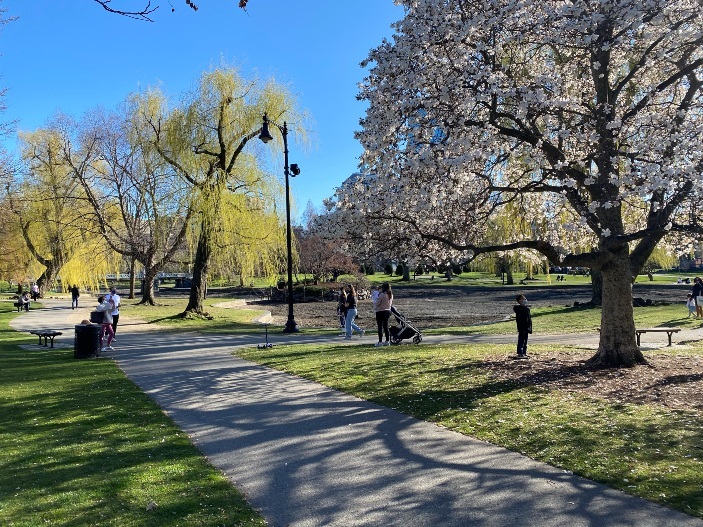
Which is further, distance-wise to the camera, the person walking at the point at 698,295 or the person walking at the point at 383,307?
the person walking at the point at 698,295

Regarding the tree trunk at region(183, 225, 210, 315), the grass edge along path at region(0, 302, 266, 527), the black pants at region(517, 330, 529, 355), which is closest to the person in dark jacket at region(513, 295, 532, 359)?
the black pants at region(517, 330, 529, 355)

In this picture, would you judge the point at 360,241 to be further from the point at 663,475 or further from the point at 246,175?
the point at 246,175

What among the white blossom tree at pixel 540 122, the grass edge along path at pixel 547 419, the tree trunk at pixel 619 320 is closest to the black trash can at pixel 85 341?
the grass edge along path at pixel 547 419

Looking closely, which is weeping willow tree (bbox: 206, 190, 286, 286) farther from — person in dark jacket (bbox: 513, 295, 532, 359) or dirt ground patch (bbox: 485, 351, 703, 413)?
→ dirt ground patch (bbox: 485, 351, 703, 413)

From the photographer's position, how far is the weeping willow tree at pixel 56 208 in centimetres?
3516

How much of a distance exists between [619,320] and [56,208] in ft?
119

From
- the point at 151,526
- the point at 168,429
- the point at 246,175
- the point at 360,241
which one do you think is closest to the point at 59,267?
the point at 246,175

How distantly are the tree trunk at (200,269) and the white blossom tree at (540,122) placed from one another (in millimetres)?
15302

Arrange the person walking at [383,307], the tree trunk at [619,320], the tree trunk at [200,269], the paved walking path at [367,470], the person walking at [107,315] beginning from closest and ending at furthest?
the paved walking path at [367,470] → the tree trunk at [619,320] → the person walking at [383,307] → the person walking at [107,315] → the tree trunk at [200,269]

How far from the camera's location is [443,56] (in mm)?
9711

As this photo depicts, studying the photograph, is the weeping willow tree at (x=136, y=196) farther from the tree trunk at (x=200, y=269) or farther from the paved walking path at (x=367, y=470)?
the paved walking path at (x=367, y=470)

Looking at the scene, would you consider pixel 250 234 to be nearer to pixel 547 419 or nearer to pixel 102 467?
pixel 547 419

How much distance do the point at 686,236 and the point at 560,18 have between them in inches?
225

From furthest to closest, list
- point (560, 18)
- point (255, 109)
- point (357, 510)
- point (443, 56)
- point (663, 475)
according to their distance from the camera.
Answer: point (255, 109) < point (443, 56) < point (560, 18) < point (663, 475) < point (357, 510)
